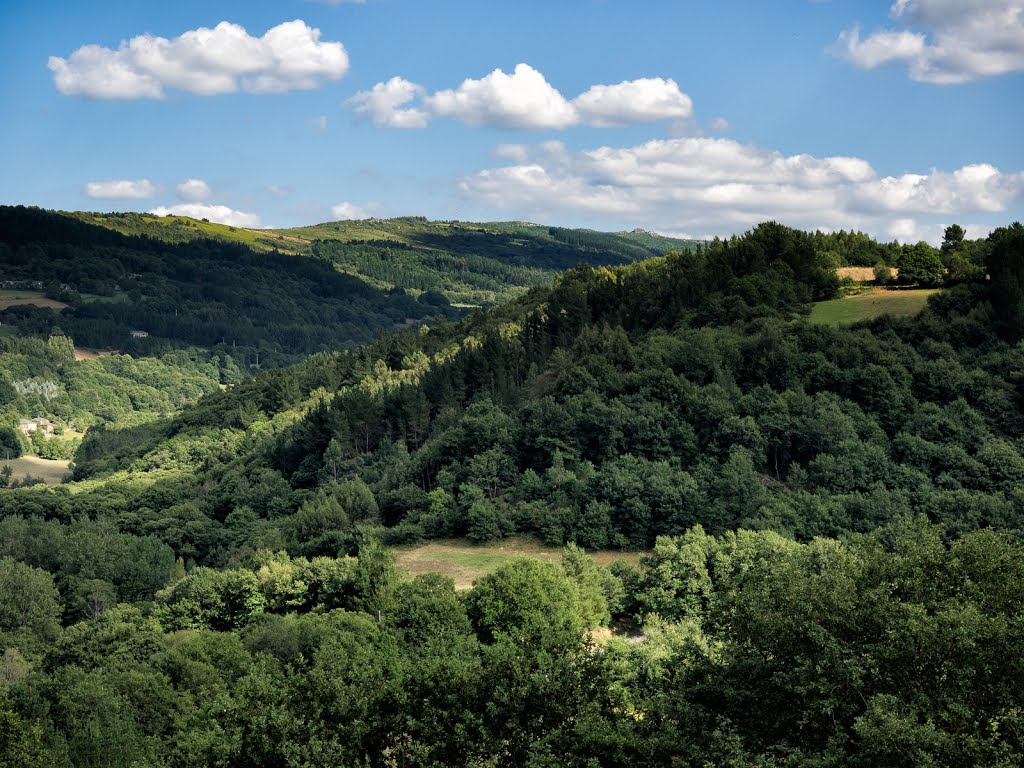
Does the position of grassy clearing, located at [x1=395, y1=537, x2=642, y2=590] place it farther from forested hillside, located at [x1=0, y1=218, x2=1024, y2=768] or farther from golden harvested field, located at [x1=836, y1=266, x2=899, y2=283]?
golden harvested field, located at [x1=836, y1=266, x2=899, y2=283]

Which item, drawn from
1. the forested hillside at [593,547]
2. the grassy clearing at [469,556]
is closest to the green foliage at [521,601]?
the forested hillside at [593,547]

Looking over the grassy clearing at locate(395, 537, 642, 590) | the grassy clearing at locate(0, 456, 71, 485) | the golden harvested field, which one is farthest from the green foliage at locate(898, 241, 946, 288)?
the grassy clearing at locate(0, 456, 71, 485)

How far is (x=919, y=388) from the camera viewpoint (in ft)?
245

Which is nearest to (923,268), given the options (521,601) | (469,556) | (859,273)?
(859,273)

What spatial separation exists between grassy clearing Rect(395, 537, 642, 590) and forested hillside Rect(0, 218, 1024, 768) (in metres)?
1.36

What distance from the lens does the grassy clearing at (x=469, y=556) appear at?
62.9 meters

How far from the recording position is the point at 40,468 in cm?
17512

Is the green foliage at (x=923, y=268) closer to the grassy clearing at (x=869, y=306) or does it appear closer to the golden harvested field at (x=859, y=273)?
the grassy clearing at (x=869, y=306)

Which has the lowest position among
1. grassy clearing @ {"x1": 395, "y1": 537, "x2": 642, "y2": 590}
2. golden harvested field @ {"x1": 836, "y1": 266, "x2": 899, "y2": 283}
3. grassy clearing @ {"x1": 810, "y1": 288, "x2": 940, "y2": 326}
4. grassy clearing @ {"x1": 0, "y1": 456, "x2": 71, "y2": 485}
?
grassy clearing @ {"x1": 0, "y1": 456, "x2": 71, "y2": 485}

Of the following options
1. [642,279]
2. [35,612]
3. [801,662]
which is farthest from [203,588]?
[642,279]

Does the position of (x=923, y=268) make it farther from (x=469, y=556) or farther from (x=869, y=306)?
(x=469, y=556)

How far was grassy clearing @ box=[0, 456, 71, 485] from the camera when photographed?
16400 cm

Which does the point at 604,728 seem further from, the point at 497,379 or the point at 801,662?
the point at 497,379

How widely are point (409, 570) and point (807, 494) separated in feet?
88.6
